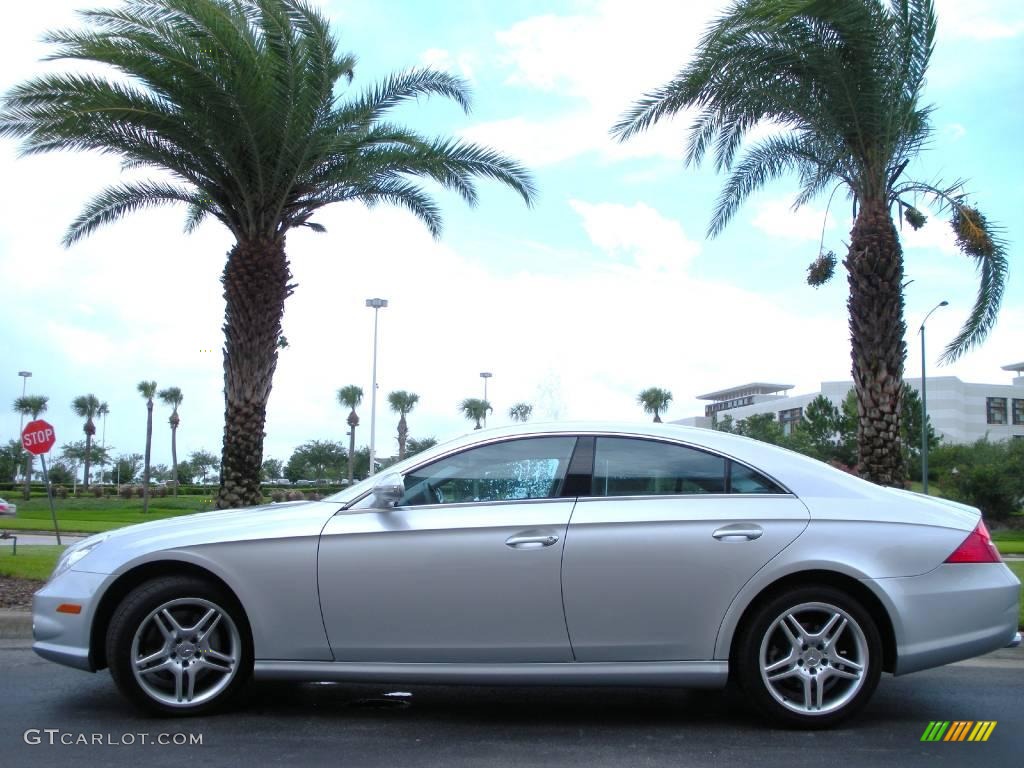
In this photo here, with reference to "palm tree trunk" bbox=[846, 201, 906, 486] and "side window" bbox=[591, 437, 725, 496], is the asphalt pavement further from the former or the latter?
"palm tree trunk" bbox=[846, 201, 906, 486]

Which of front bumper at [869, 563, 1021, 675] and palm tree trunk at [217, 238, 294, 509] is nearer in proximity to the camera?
front bumper at [869, 563, 1021, 675]

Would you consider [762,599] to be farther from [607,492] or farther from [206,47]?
[206,47]

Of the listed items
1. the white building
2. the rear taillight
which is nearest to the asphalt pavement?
the rear taillight

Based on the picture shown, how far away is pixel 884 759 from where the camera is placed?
14.2 ft

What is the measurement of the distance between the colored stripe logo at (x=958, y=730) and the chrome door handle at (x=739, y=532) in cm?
126

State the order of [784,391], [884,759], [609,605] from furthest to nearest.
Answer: [784,391]
[609,605]
[884,759]

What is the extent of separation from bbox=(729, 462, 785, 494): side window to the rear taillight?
2.90 feet

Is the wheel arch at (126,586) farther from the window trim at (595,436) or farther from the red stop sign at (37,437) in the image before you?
the red stop sign at (37,437)

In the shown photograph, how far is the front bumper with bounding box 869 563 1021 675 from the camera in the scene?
184 inches

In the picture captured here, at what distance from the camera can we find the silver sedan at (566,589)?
4.64m

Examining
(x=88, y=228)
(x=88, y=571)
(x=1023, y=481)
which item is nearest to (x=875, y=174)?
(x=88, y=571)

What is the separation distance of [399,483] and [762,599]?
1850 mm

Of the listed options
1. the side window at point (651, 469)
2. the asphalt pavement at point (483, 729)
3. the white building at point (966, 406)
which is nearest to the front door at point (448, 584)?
the side window at point (651, 469)

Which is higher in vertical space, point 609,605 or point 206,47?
point 206,47
